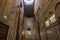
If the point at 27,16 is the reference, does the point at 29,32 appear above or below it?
below

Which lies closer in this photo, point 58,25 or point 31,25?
point 58,25

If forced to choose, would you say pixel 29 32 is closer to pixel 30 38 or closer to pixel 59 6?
pixel 30 38

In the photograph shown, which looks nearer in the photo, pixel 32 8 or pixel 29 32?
pixel 29 32

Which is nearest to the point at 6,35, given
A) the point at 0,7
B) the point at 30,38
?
the point at 0,7

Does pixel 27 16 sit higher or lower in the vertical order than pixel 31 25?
higher

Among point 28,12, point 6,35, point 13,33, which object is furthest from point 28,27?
point 6,35

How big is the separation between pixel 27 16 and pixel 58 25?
9343 mm

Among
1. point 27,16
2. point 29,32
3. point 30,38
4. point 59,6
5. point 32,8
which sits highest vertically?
point 32,8

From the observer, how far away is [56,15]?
368 centimetres

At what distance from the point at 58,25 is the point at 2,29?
257 centimetres

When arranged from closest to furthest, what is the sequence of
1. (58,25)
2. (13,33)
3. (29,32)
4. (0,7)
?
(58,25)
(0,7)
(13,33)
(29,32)

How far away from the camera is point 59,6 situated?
3.67 m

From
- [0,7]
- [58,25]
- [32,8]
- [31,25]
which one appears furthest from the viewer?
[32,8]

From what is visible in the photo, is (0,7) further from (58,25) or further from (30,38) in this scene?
(30,38)
